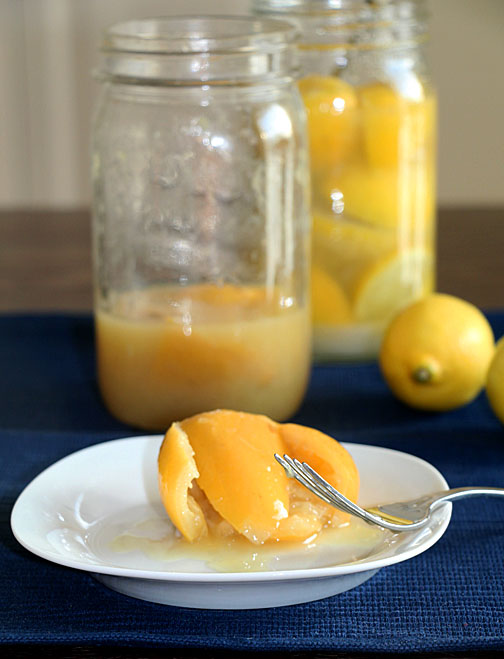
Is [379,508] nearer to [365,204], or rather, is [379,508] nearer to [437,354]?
[437,354]

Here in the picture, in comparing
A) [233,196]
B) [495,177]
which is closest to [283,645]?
[233,196]

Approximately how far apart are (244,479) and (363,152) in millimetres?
443

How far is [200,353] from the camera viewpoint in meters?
0.79

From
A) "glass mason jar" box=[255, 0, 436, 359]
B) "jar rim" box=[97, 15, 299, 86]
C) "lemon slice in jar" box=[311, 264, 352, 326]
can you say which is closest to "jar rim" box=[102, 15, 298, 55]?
"jar rim" box=[97, 15, 299, 86]

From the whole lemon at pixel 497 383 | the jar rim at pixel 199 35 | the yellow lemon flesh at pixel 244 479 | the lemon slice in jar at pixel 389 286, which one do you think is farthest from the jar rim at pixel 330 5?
the yellow lemon flesh at pixel 244 479

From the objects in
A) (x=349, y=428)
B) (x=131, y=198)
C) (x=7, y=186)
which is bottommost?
(x=7, y=186)

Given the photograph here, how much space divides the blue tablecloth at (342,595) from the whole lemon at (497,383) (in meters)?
0.03

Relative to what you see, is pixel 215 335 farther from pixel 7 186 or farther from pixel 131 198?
pixel 7 186

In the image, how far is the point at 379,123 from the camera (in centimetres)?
91

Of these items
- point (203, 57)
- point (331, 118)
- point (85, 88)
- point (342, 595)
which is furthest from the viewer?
point (85, 88)

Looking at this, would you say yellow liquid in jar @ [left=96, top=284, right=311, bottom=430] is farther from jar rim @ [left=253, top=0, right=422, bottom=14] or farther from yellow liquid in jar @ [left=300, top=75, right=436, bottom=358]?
jar rim @ [left=253, top=0, right=422, bottom=14]

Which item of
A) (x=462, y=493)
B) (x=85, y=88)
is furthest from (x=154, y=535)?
(x=85, y=88)

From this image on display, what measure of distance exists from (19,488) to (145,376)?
0.49 feet

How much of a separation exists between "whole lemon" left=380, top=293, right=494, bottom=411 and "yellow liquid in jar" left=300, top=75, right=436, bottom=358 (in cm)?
10
